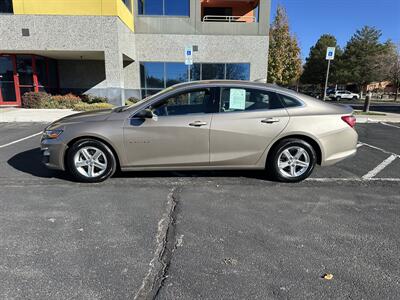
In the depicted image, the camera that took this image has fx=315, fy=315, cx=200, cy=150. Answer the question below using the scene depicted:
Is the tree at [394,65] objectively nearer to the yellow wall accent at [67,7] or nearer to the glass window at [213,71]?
the glass window at [213,71]

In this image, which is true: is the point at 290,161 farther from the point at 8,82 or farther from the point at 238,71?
the point at 8,82

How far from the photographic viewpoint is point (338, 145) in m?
4.97

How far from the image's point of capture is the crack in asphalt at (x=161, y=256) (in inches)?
97.4

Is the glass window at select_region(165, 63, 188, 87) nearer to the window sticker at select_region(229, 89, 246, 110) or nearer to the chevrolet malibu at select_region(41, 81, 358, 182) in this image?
the chevrolet malibu at select_region(41, 81, 358, 182)

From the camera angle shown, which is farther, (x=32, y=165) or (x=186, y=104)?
(x=32, y=165)

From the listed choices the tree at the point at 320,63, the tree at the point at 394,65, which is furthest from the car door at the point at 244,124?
the tree at the point at 320,63

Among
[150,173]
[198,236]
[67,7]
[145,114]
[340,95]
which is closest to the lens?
[198,236]

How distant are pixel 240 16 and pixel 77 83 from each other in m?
11.7

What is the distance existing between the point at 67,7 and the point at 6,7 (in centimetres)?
293

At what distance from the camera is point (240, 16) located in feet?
70.7

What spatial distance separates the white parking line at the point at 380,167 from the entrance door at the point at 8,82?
55.1ft

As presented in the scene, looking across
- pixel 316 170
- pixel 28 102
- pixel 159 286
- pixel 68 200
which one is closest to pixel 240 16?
pixel 28 102

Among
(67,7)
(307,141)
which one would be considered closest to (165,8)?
(67,7)

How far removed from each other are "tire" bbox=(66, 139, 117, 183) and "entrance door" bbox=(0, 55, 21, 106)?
14077 mm
